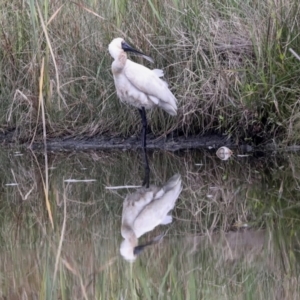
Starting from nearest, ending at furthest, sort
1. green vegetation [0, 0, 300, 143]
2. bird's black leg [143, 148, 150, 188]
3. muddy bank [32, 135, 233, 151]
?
bird's black leg [143, 148, 150, 188]
green vegetation [0, 0, 300, 143]
muddy bank [32, 135, 233, 151]

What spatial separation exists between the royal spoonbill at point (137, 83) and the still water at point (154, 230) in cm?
69

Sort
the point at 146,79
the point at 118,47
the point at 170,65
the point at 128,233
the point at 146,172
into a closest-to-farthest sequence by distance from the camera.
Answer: the point at 128,233, the point at 146,172, the point at 118,47, the point at 146,79, the point at 170,65

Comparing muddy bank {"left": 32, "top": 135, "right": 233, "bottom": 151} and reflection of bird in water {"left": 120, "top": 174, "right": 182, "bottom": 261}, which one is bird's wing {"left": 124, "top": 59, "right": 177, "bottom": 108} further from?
reflection of bird in water {"left": 120, "top": 174, "right": 182, "bottom": 261}

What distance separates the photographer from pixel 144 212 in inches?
204

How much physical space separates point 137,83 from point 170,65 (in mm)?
398

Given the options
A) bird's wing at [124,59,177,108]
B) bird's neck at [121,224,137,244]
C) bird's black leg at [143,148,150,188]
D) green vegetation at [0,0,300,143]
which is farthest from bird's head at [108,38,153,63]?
bird's neck at [121,224,137,244]

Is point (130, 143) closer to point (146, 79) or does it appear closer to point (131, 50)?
point (146, 79)

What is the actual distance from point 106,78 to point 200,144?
1.05 meters

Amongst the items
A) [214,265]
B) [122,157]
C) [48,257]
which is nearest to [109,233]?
[48,257]

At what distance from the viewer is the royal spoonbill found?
7648mm

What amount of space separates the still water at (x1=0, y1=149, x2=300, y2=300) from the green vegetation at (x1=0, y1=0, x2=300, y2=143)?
0.65 m

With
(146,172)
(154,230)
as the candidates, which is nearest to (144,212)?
(154,230)

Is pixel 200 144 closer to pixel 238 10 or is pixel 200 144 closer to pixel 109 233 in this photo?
pixel 238 10

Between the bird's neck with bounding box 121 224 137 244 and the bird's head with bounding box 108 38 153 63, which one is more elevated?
the bird's head with bounding box 108 38 153 63
